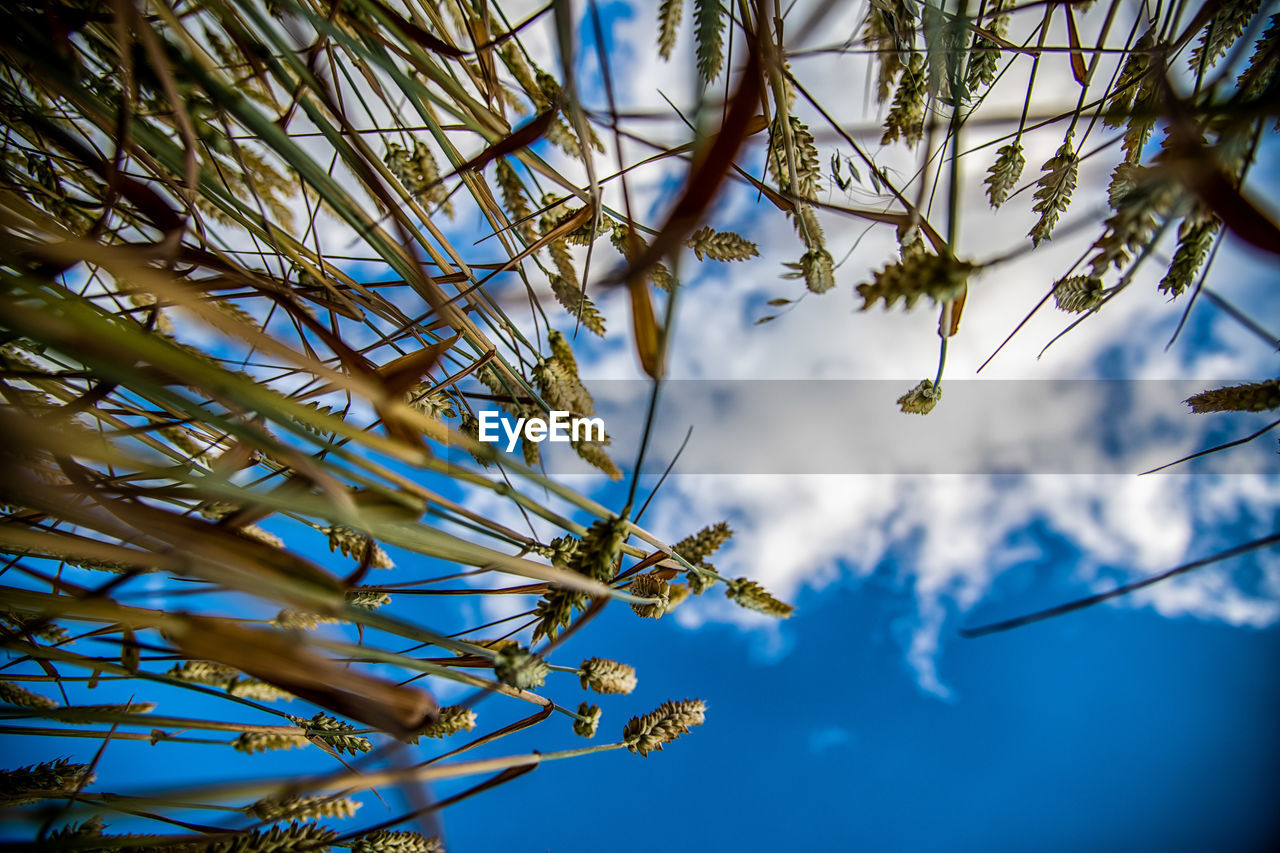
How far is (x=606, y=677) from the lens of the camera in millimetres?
484

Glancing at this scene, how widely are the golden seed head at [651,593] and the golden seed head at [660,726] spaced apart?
0.13 meters

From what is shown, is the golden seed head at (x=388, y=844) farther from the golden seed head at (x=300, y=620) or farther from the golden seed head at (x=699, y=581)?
the golden seed head at (x=699, y=581)

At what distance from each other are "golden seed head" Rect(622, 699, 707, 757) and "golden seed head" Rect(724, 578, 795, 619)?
165 mm

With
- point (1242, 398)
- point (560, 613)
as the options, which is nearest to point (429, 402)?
point (560, 613)

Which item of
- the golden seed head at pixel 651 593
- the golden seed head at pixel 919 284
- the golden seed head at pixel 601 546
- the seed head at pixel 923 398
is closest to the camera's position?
the golden seed head at pixel 919 284

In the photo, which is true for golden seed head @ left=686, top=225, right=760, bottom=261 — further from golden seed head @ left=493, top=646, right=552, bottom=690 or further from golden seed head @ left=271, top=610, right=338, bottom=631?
golden seed head @ left=271, top=610, right=338, bottom=631

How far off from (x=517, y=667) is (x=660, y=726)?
274 mm

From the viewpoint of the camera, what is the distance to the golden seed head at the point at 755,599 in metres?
0.50

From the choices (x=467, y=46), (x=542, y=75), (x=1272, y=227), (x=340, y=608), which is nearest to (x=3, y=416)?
(x=340, y=608)

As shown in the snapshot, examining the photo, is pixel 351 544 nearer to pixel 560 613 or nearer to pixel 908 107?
pixel 560 613

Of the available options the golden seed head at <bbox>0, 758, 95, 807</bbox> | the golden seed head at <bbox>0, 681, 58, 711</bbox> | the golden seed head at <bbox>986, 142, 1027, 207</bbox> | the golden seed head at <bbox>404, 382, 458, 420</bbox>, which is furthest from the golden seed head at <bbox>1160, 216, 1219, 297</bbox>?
the golden seed head at <bbox>0, 681, 58, 711</bbox>

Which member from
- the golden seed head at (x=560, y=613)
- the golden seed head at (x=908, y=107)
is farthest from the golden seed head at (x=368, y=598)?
the golden seed head at (x=908, y=107)

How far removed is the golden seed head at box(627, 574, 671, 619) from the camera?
508 mm

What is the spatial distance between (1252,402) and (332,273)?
3.46ft
